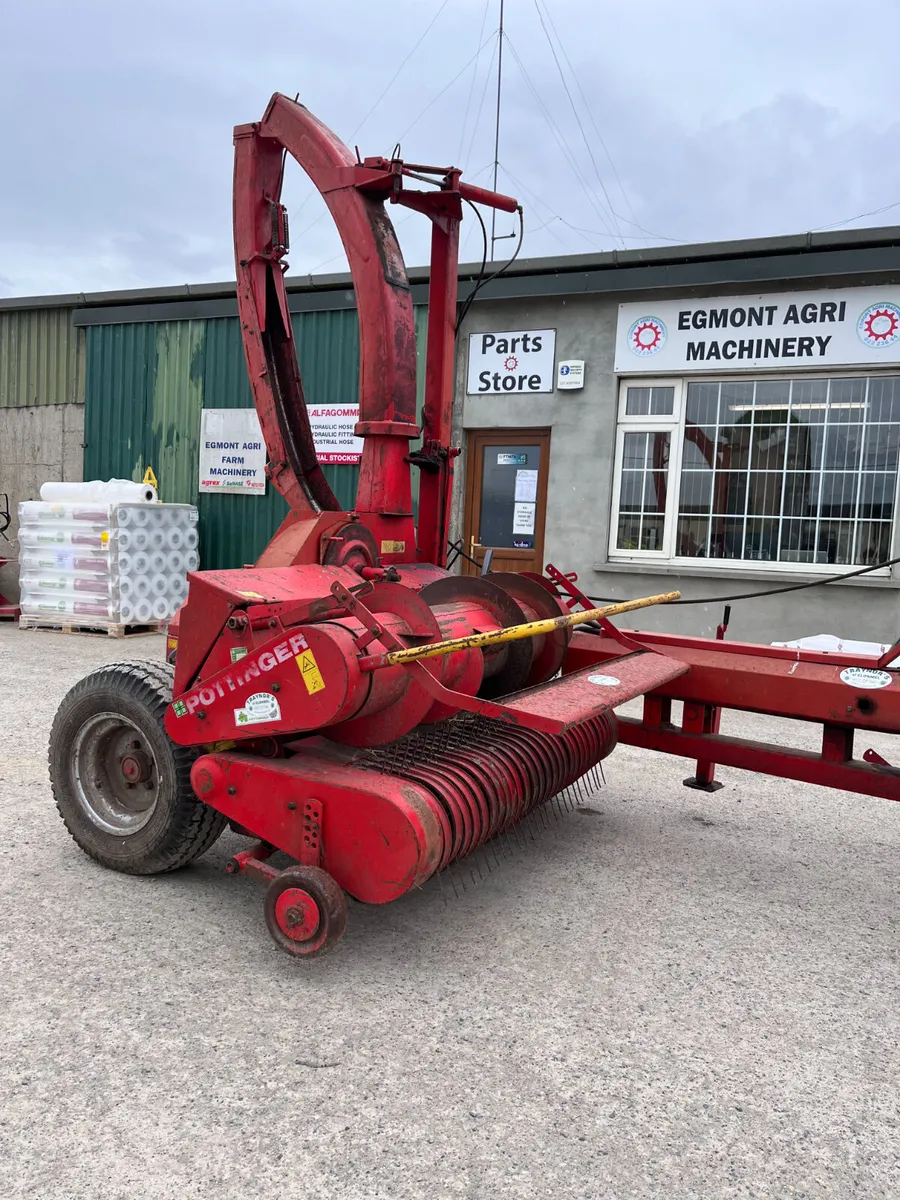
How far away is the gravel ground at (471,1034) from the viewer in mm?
2045

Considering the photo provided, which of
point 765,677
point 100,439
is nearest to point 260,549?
point 100,439

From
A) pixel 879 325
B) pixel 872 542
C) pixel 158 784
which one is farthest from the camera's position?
pixel 872 542

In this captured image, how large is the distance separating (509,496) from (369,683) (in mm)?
6307

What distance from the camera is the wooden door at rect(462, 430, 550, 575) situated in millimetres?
8859

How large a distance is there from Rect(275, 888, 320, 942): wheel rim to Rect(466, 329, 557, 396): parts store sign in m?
6.69

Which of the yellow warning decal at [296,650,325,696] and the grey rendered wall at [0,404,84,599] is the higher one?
the grey rendered wall at [0,404,84,599]

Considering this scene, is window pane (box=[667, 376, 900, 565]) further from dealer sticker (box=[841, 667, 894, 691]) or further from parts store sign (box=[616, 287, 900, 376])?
dealer sticker (box=[841, 667, 894, 691])

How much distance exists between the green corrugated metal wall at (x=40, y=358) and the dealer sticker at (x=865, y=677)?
33.3 feet

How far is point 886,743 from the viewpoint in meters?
6.24

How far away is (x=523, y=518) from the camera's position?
8938 millimetres

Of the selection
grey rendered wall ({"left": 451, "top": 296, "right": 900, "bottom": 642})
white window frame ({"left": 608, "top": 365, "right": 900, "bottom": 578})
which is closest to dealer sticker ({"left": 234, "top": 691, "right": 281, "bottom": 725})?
grey rendered wall ({"left": 451, "top": 296, "right": 900, "bottom": 642})

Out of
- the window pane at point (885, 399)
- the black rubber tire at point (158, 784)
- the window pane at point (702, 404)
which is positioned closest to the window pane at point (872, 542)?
the window pane at point (885, 399)

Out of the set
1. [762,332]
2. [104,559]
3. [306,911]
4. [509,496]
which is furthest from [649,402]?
[306,911]

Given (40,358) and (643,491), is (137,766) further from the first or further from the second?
(40,358)
